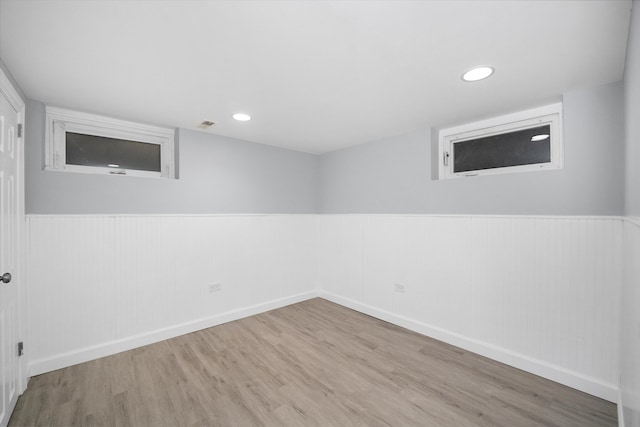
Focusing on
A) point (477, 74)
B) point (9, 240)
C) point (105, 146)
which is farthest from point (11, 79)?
point (477, 74)

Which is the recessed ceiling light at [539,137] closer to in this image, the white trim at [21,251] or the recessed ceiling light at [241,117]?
the recessed ceiling light at [241,117]

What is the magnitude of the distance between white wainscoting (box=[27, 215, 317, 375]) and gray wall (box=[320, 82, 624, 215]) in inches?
55.0

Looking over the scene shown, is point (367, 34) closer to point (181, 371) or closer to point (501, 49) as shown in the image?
point (501, 49)

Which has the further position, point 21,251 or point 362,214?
point 362,214

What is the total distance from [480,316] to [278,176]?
9.68ft

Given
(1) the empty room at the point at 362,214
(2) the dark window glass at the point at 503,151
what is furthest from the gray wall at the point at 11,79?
(2) the dark window glass at the point at 503,151

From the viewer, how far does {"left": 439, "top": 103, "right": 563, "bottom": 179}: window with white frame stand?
2.37 metres

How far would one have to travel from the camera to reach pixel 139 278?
2.78 meters

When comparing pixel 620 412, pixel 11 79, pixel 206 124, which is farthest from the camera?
pixel 206 124

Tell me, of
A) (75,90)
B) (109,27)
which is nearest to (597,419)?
(109,27)

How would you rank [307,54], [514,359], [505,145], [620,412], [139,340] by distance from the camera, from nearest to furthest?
[307,54], [620,412], [514,359], [505,145], [139,340]

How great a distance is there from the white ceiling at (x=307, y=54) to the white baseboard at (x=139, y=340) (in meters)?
2.22

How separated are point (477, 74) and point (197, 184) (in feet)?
9.53

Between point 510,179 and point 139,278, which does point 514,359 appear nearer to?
point 510,179
